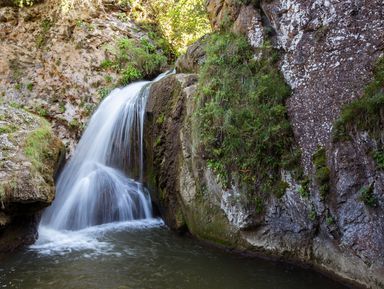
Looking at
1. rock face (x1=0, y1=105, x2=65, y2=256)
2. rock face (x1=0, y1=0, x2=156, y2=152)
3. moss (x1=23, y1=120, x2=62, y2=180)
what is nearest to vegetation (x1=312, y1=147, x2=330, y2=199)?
rock face (x1=0, y1=105, x2=65, y2=256)

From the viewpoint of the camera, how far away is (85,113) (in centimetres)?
953

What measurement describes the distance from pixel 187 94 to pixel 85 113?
147 inches

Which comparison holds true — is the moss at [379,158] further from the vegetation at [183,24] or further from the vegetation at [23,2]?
the vegetation at [23,2]

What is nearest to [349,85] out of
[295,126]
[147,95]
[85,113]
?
[295,126]

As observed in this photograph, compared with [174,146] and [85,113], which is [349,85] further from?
[85,113]

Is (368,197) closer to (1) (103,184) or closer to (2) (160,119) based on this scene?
(2) (160,119)

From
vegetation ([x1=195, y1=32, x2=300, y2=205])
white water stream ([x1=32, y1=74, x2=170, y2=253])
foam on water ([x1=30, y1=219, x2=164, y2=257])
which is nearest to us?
vegetation ([x1=195, y1=32, x2=300, y2=205])

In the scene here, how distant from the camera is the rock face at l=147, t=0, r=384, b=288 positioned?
4.39 metres

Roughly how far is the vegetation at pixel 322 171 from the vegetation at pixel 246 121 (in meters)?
0.30

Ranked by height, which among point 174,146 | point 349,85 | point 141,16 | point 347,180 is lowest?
point 347,180

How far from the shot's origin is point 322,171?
4.80m

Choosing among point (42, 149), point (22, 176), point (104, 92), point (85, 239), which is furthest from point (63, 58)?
point (85, 239)

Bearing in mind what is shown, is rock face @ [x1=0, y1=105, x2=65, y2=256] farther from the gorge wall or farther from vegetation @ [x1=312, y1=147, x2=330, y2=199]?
vegetation @ [x1=312, y1=147, x2=330, y2=199]

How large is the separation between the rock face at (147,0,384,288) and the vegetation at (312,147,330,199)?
1.9 inches
